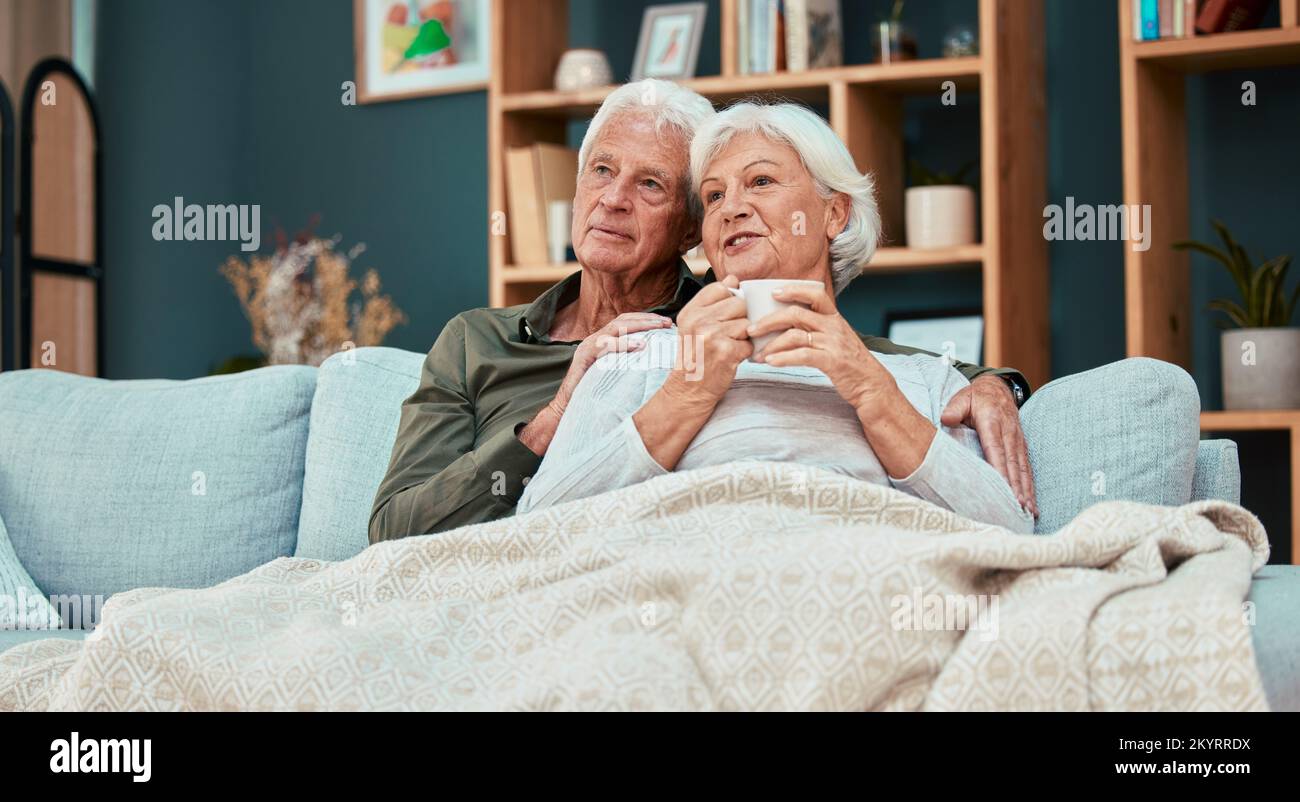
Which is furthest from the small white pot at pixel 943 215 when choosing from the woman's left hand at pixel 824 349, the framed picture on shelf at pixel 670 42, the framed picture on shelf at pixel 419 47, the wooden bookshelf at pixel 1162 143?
the woman's left hand at pixel 824 349

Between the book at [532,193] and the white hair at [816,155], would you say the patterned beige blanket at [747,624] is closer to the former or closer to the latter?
the white hair at [816,155]

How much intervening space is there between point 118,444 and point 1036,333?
215 cm

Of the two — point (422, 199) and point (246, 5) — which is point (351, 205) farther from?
point (246, 5)

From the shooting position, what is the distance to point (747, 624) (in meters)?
1.11

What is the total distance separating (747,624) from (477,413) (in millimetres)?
995

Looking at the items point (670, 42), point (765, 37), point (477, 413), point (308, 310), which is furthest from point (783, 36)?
point (477, 413)

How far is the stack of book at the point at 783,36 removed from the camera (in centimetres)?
346

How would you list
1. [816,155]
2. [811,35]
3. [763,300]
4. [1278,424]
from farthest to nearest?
1. [811,35]
2. [1278,424]
3. [816,155]
4. [763,300]

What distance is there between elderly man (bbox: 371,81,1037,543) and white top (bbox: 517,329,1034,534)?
0.08 metres

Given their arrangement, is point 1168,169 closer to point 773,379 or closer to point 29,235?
point 773,379

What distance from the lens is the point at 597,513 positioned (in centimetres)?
138

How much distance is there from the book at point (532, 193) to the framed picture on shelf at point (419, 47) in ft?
1.94

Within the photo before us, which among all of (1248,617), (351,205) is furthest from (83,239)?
(1248,617)

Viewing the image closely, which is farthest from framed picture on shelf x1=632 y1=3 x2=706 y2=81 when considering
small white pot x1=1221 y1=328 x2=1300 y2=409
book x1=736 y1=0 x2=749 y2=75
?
small white pot x1=1221 y1=328 x2=1300 y2=409
